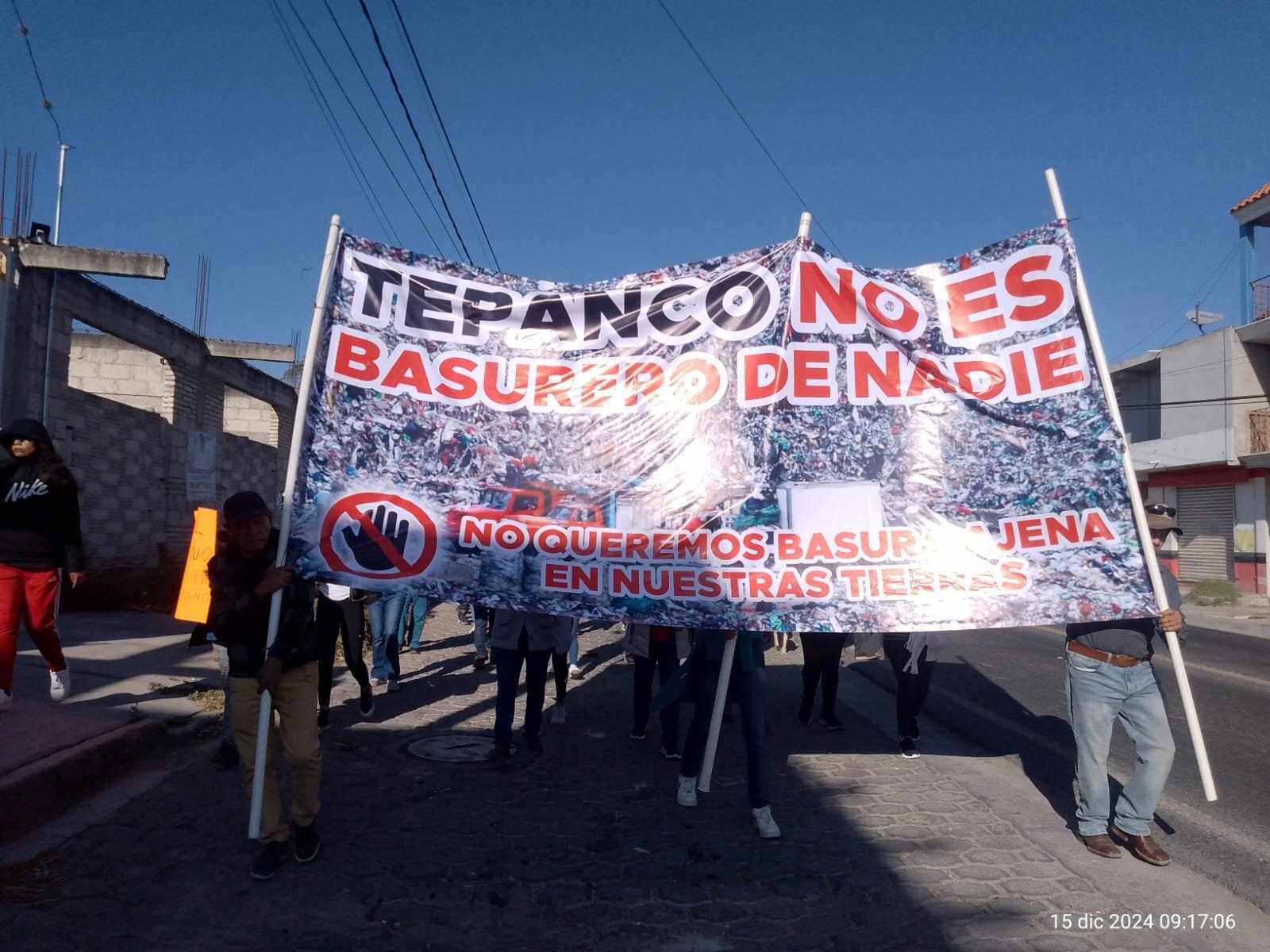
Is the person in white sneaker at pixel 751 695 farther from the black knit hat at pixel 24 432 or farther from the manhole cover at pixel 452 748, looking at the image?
the black knit hat at pixel 24 432

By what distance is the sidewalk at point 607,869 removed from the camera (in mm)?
3518

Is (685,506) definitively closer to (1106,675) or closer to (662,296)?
(662,296)

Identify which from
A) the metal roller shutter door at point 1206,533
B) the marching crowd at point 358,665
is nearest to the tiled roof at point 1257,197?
the metal roller shutter door at point 1206,533

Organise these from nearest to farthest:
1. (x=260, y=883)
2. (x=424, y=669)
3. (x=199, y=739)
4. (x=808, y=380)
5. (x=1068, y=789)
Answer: (x=260, y=883), (x=808, y=380), (x=1068, y=789), (x=199, y=739), (x=424, y=669)

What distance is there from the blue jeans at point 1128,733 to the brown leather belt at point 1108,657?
0.06ft

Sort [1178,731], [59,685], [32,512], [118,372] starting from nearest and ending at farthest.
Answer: [32,512], [59,685], [1178,731], [118,372]

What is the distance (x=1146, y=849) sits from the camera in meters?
4.38

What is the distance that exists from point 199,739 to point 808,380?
4.95 m

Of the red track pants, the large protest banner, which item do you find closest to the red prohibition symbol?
the large protest banner

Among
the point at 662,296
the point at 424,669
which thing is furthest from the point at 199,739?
the point at 662,296

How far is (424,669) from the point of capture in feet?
31.1

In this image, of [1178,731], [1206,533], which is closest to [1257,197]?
[1206,533]

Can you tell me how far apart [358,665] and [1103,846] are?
533 centimetres

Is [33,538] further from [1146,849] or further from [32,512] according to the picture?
[1146,849]
